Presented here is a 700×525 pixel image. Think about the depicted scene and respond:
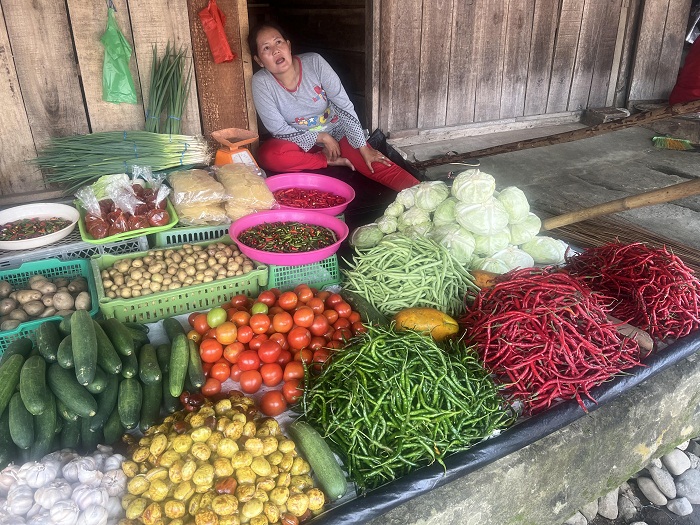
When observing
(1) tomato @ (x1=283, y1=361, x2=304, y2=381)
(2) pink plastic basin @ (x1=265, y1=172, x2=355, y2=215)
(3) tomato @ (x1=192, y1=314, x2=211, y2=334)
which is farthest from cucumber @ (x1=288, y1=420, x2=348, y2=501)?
(2) pink plastic basin @ (x1=265, y1=172, x2=355, y2=215)

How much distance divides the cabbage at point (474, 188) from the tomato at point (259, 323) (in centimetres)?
134

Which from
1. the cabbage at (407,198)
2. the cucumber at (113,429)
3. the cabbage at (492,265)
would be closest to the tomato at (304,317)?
the cucumber at (113,429)

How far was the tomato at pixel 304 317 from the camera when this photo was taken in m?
2.40

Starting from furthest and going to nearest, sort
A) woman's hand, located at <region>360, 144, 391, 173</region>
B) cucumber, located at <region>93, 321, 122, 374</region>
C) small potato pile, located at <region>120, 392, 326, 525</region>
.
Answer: woman's hand, located at <region>360, 144, 391, 173</region> < cucumber, located at <region>93, 321, 122, 374</region> < small potato pile, located at <region>120, 392, 326, 525</region>

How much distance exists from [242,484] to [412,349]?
2.60ft

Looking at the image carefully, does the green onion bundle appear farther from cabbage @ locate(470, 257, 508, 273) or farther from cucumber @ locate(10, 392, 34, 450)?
cabbage @ locate(470, 257, 508, 273)

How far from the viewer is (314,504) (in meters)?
1.68

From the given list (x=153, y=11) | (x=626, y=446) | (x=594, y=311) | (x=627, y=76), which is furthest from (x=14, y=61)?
(x=627, y=76)

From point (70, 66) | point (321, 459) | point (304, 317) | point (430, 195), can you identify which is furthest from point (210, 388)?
point (70, 66)

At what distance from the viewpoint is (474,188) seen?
2938mm

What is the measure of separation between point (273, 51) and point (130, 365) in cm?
259

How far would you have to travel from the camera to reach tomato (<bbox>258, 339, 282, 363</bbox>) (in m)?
2.27

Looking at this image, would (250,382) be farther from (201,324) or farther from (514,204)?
(514,204)

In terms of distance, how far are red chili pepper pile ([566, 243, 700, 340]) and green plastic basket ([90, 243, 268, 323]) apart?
5.65 feet
